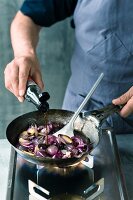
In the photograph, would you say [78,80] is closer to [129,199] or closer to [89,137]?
[89,137]

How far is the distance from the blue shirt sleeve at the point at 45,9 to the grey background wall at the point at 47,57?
7.5 inches

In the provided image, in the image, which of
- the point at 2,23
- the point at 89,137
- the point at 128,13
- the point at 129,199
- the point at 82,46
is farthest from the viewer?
the point at 2,23

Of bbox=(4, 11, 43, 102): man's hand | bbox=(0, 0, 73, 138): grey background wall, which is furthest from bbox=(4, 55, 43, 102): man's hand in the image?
bbox=(0, 0, 73, 138): grey background wall

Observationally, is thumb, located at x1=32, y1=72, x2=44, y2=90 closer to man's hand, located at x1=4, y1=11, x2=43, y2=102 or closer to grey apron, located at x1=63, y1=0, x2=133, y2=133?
man's hand, located at x1=4, y1=11, x2=43, y2=102

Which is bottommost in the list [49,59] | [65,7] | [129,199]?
[129,199]

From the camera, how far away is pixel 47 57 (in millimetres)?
1497

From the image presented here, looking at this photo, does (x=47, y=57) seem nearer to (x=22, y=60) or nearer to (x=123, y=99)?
(x=22, y=60)

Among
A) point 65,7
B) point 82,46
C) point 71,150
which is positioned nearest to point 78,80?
point 82,46

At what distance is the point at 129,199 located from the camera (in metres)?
0.86

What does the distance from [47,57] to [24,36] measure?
335 millimetres

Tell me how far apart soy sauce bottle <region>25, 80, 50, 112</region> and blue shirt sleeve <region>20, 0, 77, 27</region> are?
12.1 inches

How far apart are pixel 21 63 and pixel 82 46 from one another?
23 cm

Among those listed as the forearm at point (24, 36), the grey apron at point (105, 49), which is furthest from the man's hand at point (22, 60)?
the grey apron at point (105, 49)

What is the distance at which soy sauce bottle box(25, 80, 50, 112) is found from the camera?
3.01 feet
